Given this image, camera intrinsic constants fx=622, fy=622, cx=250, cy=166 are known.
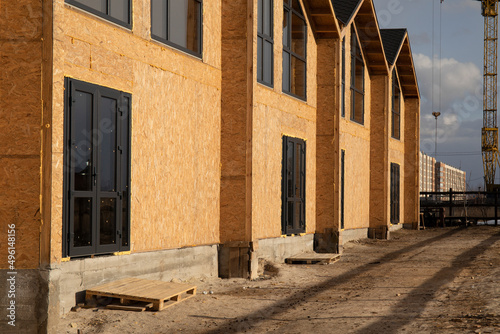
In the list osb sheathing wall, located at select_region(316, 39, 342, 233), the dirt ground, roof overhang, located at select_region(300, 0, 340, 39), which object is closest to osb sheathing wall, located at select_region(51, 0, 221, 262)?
the dirt ground

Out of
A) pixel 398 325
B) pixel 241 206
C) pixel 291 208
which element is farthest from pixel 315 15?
pixel 398 325

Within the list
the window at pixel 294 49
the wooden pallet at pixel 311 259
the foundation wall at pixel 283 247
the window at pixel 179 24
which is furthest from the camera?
the window at pixel 294 49

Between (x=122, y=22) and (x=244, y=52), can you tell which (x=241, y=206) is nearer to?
(x=244, y=52)

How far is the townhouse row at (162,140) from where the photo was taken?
8219 mm

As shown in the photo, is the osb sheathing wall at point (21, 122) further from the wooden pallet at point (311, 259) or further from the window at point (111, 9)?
the wooden pallet at point (311, 259)

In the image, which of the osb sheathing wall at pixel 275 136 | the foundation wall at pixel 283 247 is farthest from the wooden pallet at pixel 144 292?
the foundation wall at pixel 283 247

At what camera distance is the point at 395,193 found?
30016 mm

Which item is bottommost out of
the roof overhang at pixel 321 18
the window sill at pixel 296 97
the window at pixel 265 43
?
the window sill at pixel 296 97

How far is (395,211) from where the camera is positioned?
3025cm

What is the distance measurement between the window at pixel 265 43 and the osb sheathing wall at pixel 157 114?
6.43ft

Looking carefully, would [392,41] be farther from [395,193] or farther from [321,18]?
[321,18]

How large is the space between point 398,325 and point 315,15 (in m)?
12.4

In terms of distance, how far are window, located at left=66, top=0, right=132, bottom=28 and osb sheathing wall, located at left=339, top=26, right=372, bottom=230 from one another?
12.1 m

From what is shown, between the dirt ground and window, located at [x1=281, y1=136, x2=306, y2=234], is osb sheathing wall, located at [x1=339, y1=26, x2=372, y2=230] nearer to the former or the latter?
window, located at [x1=281, y1=136, x2=306, y2=234]
